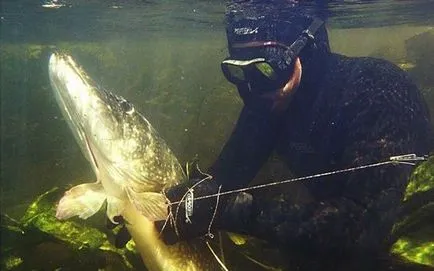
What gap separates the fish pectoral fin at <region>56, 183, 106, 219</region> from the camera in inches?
132

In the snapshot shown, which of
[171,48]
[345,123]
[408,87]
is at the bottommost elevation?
[171,48]

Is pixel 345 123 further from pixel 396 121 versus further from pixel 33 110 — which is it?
pixel 33 110

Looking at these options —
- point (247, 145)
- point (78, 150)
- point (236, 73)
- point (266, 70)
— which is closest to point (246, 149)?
point (247, 145)

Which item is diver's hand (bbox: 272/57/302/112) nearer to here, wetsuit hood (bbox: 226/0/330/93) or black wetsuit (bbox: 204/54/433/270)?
wetsuit hood (bbox: 226/0/330/93)

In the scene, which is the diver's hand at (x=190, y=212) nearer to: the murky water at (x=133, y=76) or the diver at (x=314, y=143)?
the diver at (x=314, y=143)

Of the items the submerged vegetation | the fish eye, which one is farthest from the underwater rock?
the fish eye

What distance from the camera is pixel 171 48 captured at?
36031 mm

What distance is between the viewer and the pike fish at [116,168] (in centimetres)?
340

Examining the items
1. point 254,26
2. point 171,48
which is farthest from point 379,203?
point 171,48

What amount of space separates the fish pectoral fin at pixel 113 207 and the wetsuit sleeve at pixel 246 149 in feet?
4.80

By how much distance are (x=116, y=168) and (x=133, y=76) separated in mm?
14482

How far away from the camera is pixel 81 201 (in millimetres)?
3402

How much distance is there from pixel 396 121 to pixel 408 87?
2.87ft

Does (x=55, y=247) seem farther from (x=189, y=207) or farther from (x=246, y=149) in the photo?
(x=246, y=149)
